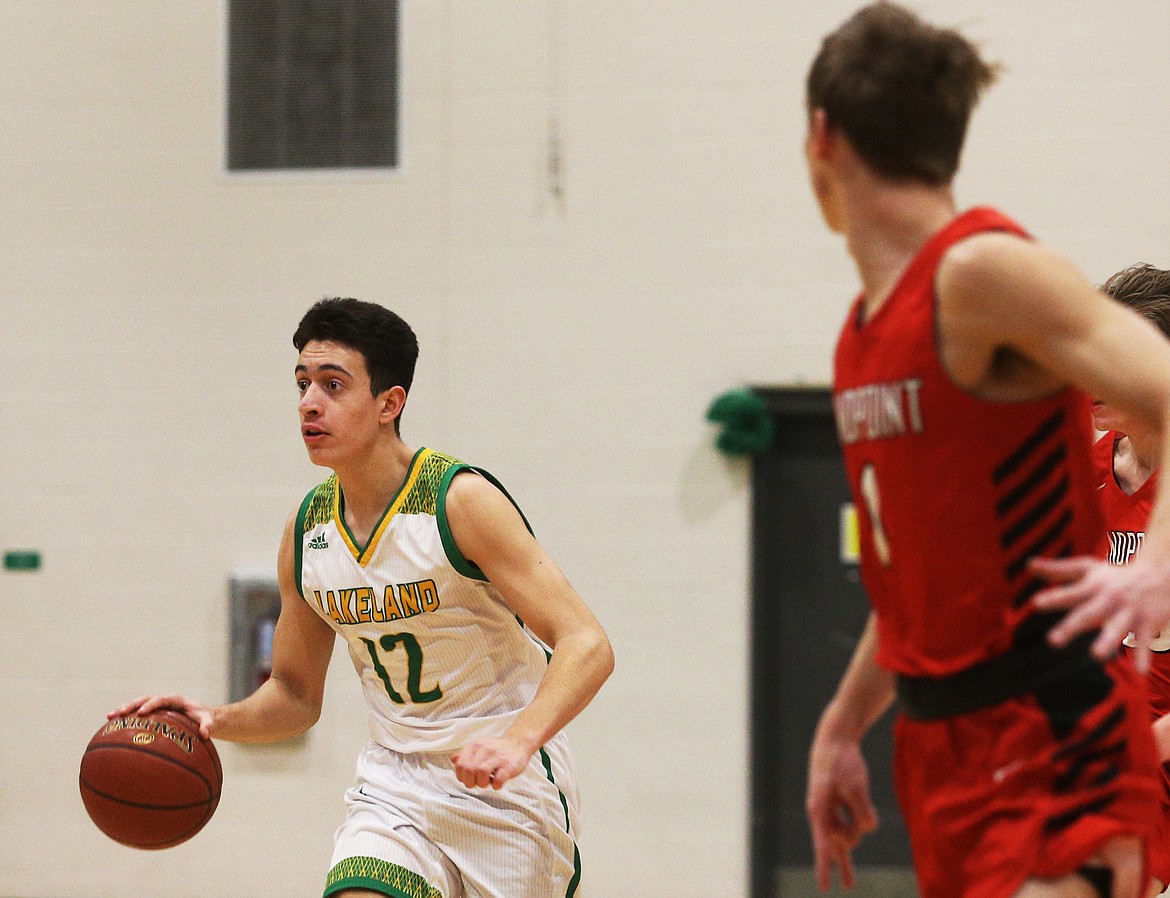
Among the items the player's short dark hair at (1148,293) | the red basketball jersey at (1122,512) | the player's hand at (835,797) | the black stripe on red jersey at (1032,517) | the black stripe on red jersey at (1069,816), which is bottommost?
→ the player's hand at (835,797)

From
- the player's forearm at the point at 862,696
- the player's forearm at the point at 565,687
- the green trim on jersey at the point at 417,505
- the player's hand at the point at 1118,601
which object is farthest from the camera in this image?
the green trim on jersey at the point at 417,505

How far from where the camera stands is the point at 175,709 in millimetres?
3178

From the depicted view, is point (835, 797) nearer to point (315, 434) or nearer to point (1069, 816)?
point (1069, 816)

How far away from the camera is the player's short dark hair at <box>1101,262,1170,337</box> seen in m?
2.67

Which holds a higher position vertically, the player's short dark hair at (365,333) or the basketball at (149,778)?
the player's short dark hair at (365,333)

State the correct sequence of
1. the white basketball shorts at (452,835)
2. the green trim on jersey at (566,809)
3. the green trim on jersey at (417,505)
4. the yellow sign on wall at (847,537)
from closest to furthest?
the white basketball shorts at (452,835), the green trim on jersey at (417,505), the green trim on jersey at (566,809), the yellow sign on wall at (847,537)

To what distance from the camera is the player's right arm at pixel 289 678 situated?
10.7ft

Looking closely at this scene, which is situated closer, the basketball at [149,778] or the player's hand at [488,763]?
the player's hand at [488,763]

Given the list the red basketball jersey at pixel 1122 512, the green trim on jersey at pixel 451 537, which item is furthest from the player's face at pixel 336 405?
the red basketball jersey at pixel 1122 512

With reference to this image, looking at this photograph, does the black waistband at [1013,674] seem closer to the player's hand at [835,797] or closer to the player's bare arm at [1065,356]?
the player's bare arm at [1065,356]

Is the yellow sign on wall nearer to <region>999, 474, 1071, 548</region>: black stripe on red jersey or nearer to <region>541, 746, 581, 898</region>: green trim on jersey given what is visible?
<region>541, 746, 581, 898</region>: green trim on jersey

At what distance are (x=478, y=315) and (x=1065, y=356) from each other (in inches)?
197

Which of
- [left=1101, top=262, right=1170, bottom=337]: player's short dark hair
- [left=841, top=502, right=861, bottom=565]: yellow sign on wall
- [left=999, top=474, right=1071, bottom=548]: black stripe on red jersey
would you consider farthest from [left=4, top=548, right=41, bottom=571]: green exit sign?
[left=999, top=474, right=1071, bottom=548]: black stripe on red jersey

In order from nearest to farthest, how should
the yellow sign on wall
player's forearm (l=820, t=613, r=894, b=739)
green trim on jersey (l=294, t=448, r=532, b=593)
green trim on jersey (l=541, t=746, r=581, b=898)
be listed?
1. player's forearm (l=820, t=613, r=894, b=739)
2. green trim on jersey (l=294, t=448, r=532, b=593)
3. green trim on jersey (l=541, t=746, r=581, b=898)
4. the yellow sign on wall
